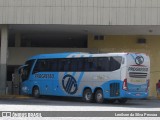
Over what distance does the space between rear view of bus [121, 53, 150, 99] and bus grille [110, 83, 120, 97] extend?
17.6 inches

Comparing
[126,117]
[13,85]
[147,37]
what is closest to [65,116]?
[126,117]

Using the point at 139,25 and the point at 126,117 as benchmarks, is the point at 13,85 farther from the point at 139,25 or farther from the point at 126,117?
the point at 126,117

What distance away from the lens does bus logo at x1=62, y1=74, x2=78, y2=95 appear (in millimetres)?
29969

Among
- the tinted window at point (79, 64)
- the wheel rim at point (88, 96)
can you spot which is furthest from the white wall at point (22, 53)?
the wheel rim at point (88, 96)

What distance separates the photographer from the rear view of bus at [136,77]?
2684cm

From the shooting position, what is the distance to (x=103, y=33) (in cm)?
3841

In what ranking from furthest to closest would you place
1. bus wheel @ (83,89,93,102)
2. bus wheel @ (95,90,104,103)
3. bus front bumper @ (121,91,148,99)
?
bus wheel @ (83,89,93,102), bus wheel @ (95,90,104,103), bus front bumper @ (121,91,148,99)

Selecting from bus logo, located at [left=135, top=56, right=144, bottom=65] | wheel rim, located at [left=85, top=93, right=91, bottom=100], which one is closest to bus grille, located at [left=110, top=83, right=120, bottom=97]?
bus logo, located at [left=135, top=56, right=144, bottom=65]

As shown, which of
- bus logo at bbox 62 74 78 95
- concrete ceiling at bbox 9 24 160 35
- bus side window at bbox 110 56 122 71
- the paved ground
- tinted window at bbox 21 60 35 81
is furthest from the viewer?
concrete ceiling at bbox 9 24 160 35

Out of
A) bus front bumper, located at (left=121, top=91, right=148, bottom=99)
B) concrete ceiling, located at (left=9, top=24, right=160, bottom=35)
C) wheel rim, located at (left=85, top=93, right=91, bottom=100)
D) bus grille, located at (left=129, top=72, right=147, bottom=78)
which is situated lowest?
wheel rim, located at (left=85, top=93, right=91, bottom=100)
